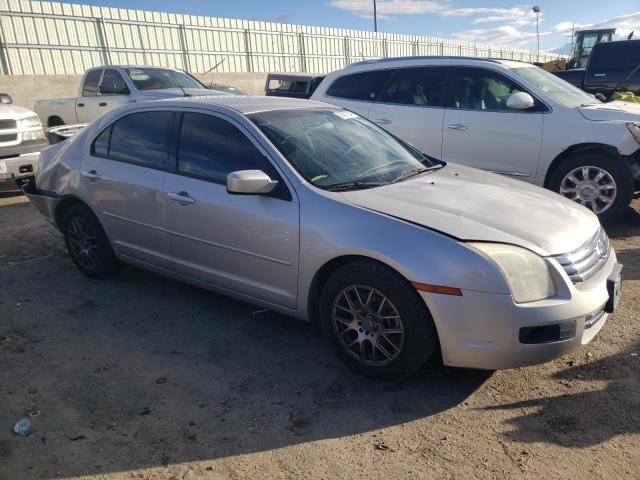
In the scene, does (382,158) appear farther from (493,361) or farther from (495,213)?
→ (493,361)

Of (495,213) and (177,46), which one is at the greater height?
(177,46)

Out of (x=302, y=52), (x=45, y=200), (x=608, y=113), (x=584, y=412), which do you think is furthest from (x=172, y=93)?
(x=302, y=52)

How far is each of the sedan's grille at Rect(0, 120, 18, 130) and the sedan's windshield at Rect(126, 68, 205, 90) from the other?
2742mm

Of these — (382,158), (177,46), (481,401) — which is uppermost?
(177,46)

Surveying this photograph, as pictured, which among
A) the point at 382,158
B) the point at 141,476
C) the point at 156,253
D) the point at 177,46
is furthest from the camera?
the point at 177,46

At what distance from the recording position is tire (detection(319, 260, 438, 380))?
2.93 meters

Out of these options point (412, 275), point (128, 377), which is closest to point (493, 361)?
point (412, 275)

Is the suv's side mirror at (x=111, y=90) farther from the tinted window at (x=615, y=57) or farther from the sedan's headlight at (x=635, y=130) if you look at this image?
the tinted window at (x=615, y=57)

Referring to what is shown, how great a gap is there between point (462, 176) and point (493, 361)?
1.59m

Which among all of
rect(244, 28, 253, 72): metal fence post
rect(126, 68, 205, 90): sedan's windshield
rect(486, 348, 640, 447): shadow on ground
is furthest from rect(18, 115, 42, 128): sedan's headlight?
rect(244, 28, 253, 72): metal fence post

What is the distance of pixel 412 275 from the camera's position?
2.87m

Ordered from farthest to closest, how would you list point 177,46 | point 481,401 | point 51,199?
point 177,46 → point 51,199 → point 481,401

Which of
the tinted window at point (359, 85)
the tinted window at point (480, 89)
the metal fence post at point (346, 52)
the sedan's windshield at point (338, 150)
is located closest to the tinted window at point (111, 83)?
the tinted window at point (359, 85)

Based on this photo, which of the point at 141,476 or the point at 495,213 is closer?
the point at 141,476
